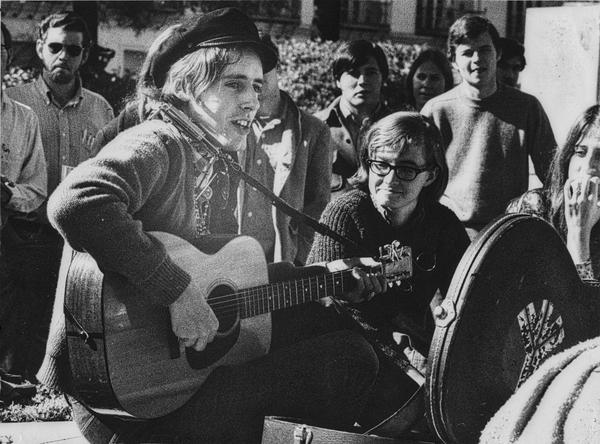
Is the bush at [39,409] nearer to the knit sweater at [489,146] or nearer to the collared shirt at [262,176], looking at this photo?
the collared shirt at [262,176]

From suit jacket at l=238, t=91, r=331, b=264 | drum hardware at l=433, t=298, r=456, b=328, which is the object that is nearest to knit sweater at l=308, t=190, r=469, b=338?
suit jacket at l=238, t=91, r=331, b=264

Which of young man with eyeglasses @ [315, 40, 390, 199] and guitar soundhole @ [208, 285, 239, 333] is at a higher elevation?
young man with eyeglasses @ [315, 40, 390, 199]

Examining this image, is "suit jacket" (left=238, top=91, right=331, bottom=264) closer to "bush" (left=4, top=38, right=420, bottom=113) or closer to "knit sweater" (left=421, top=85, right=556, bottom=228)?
"knit sweater" (left=421, top=85, right=556, bottom=228)

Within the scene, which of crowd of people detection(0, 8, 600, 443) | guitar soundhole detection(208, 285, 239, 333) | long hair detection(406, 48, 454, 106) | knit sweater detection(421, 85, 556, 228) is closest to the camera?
Result: crowd of people detection(0, 8, 600, 443)

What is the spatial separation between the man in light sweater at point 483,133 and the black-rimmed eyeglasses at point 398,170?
1.05 metres

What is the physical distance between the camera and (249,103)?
9.46 feet

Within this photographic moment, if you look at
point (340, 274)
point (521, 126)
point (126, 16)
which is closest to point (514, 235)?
point (340, 274)

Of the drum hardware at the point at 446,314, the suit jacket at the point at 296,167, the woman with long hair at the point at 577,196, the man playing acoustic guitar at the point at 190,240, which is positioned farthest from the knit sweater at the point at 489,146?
the drum hardware at the point at 446,314

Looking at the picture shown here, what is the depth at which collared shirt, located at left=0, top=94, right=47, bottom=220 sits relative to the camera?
3672 millimetres

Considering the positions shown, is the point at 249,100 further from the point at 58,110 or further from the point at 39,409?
the point at 58,110

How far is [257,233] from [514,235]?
1.01m

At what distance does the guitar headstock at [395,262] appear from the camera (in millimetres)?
3072

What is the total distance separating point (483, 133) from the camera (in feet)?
14.0

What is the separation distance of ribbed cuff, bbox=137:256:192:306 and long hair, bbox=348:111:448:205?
2.70 feet
